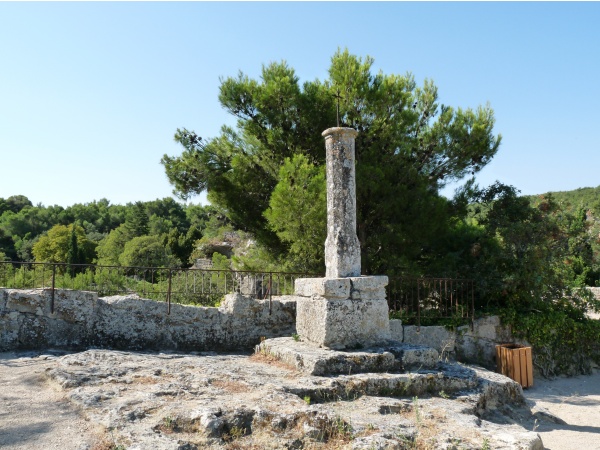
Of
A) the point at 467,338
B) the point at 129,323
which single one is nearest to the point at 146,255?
the point at 129,323

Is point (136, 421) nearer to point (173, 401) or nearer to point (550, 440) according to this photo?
point (173, 401)

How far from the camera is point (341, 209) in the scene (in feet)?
21.2

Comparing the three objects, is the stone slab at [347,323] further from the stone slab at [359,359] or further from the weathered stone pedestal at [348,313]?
the stone slab at [359,359]

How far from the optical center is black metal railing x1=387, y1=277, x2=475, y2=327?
948 cm

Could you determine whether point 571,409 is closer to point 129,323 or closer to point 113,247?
point 129,323

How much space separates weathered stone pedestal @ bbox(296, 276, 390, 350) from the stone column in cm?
32

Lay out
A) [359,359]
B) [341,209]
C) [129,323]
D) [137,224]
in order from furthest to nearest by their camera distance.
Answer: [137,224], [129,323], [341,209], [359,359]

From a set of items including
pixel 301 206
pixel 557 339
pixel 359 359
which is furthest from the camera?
pixel 557 339

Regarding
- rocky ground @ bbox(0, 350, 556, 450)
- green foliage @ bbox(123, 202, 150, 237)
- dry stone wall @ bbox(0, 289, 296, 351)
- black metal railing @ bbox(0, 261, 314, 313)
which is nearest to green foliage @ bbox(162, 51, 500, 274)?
black metal railing @ bbox(0, 261, 314, 313)

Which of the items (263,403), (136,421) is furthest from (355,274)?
(136,421)

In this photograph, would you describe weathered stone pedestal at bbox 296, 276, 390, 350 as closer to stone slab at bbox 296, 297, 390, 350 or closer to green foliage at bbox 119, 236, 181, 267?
stone slab at bbox 296, 297, 390, 350

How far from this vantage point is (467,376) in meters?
5.69

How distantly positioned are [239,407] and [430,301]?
6761 millimetres

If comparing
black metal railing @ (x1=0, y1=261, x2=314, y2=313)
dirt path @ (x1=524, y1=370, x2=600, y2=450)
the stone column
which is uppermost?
the stone column
